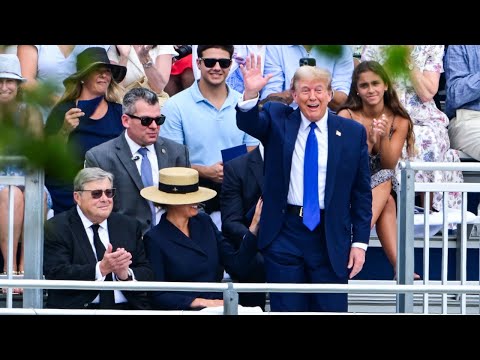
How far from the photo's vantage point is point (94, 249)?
8.59 m

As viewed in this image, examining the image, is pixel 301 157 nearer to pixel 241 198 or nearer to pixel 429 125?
pixel 241 198

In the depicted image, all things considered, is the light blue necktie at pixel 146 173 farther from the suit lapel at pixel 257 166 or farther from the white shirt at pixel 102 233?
the suit lapel at pixel 257 166

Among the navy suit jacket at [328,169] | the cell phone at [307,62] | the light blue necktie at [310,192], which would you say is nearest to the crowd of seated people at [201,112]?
the cell phone at [307,62]

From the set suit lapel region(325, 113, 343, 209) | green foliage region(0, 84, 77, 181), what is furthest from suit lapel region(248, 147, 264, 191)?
green foliage region(0, 84, 77, 181)

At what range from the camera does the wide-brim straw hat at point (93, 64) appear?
871 centimetres

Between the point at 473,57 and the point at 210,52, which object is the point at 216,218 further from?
the point at 473,57

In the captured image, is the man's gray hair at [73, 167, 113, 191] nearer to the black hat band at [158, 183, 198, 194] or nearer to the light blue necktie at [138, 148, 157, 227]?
the light blue necktie at [138, 148, 157, 227]

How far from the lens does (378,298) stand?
898 centimetres

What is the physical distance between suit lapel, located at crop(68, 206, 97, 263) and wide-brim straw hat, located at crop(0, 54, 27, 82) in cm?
87

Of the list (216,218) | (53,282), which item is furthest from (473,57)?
(53,282)

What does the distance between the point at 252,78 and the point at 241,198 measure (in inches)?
28.8

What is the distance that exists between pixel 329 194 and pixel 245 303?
86cm

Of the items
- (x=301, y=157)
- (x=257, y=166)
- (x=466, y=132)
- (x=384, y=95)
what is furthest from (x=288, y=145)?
(x=466, y=132)

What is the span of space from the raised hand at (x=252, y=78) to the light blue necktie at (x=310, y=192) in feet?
1.58
